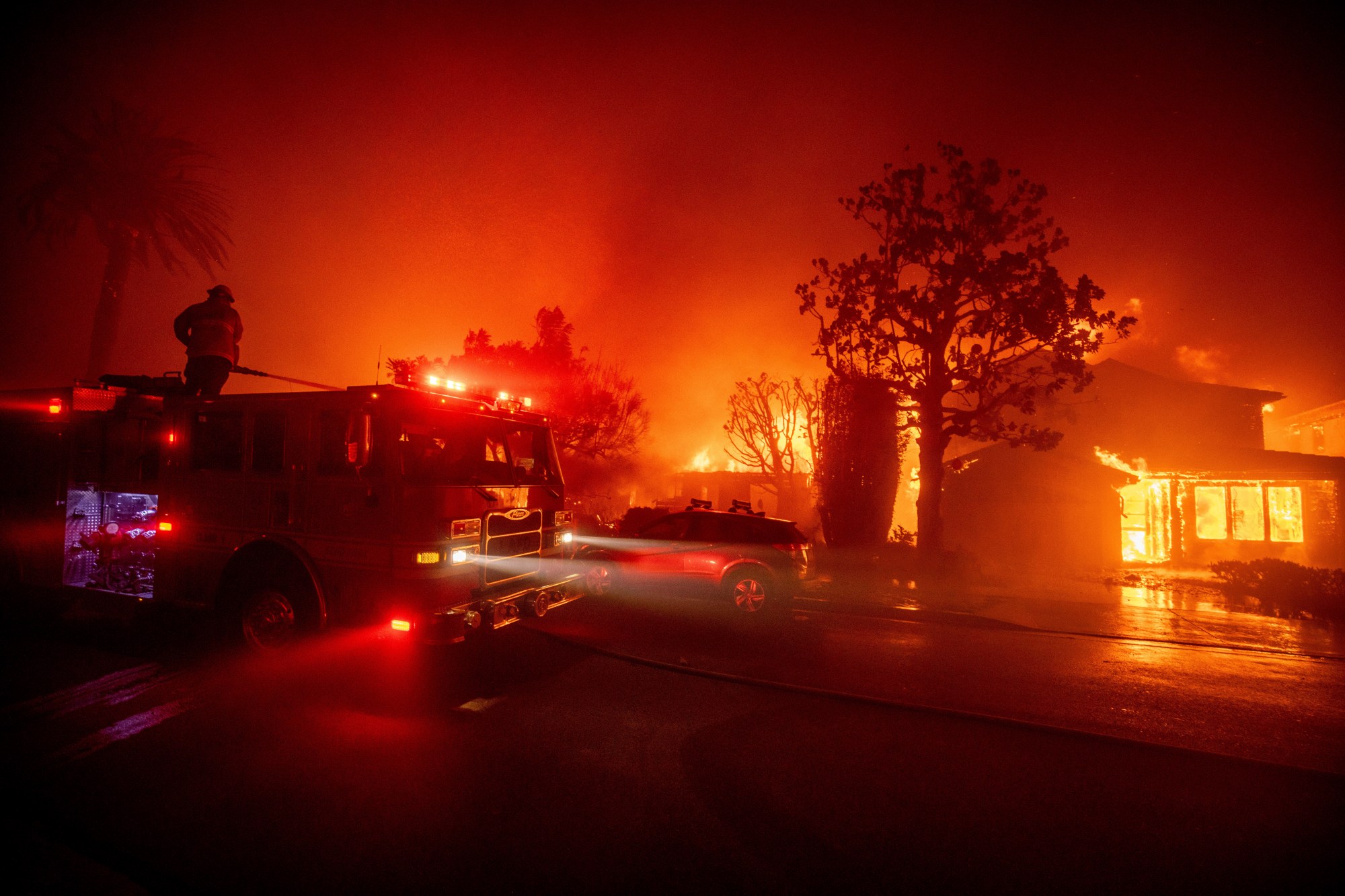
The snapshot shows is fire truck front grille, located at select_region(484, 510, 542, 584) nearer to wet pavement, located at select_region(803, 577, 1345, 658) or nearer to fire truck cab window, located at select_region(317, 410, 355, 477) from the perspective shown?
fire truck cab window, located at select_region(317, 410, 355, 477)

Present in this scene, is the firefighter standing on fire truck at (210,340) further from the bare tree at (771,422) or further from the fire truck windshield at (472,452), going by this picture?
the bare tree at (771,422)

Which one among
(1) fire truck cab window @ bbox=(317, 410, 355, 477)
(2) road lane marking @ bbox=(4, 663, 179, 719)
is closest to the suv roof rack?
(1) fire truck cab window @ bbox=(317, 410, 355, 477)

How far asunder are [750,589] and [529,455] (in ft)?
14.5

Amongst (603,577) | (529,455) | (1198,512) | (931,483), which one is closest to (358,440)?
(529,455)

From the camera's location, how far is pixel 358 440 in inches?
202

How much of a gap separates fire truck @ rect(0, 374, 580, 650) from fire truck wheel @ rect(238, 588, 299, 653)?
19 millimetres

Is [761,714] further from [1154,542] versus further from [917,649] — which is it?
[1154,542]

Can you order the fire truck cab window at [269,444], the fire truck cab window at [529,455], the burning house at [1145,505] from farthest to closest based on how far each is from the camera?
the burning house at [1145,505] → the fire truck cab window at [529,455] → the fire truck cab window at [269,444]

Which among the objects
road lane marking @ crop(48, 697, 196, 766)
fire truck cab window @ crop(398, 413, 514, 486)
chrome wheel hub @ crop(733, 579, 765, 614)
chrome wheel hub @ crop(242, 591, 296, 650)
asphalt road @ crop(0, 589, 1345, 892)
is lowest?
asphalt road @ crop(0, 589, 1345, 892)

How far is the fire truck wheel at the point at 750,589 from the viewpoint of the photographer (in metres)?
9.66

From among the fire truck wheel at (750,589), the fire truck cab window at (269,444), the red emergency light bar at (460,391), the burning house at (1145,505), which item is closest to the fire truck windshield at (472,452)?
the red emergency light bar at (460,391)

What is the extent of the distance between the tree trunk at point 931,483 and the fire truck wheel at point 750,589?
292 inches

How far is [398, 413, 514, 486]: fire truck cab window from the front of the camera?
17.8 ft

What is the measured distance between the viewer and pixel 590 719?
521 cm
